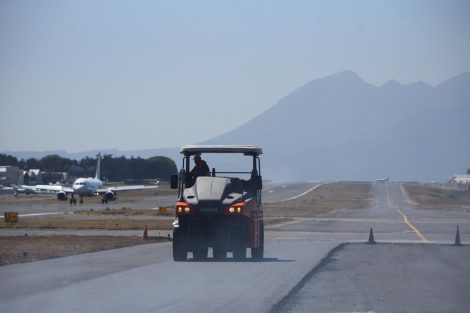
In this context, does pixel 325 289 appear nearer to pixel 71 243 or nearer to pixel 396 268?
pixel 396 268

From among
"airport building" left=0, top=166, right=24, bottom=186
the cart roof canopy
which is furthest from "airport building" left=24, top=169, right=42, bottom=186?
the cart roof canopy

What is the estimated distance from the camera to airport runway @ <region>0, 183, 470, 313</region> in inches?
682

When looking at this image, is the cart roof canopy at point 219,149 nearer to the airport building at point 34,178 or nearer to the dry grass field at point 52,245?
the dry grass field at point 52,245

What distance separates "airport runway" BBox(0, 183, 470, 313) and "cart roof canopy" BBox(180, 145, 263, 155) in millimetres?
3427

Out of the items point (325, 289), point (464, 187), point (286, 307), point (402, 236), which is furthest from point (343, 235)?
point (464, 187)

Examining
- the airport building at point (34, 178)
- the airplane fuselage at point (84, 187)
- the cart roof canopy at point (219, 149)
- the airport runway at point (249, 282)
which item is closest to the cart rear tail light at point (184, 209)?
the airport runway at point (249, 282)

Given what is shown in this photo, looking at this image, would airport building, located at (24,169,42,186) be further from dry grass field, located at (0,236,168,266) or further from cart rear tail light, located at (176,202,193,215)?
cart rear tail light, located at (176,202,193,215)

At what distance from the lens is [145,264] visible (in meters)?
27.0

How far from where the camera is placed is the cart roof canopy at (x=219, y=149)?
28484 millimetres

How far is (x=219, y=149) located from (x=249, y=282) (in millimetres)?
7900

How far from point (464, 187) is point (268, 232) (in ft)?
492

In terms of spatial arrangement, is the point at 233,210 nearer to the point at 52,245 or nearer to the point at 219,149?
the point at 219,149

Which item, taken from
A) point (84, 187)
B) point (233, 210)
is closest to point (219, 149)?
point (233, 210)

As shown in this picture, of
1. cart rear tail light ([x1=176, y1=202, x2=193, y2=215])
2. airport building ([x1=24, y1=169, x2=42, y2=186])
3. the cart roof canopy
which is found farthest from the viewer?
airport building ([x1=24, y1=169, x2=42, y2=186])
